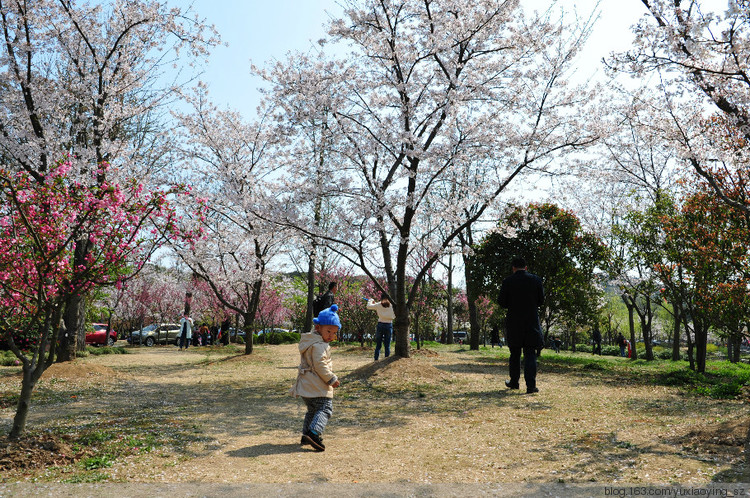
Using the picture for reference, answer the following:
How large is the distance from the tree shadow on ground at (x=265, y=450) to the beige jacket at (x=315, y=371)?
1.47 ft

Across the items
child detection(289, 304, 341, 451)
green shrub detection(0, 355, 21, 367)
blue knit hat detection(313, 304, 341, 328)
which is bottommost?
green shrub detection(0, 355, 21, 367)

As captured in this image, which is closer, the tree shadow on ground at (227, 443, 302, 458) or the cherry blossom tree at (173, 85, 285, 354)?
the tree shadow on ground at (227, 443, 302, 458)

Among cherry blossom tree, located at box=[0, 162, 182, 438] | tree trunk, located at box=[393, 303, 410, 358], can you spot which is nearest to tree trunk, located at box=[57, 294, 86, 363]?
cherry blossom tree, located at box=[0, 162, 182, 438]

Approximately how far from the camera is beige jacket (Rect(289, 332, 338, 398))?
4566 mm

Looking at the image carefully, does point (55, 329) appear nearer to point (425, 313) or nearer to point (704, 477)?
point (704, 477)

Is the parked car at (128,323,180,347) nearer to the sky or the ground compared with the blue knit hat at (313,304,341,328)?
nearer to the ground

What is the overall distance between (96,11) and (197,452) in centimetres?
1032

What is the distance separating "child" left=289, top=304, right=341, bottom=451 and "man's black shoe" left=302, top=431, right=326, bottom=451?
4cm

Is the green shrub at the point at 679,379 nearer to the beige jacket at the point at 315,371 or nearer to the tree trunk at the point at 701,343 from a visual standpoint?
the tree trunk at the point at 701,343

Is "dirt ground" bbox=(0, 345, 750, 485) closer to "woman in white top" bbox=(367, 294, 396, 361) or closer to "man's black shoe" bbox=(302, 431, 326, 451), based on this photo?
"man's black shoe" bbox=(302, 431, 326, 451)

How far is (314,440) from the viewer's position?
434 centimetres

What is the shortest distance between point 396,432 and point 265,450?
4.40 ft

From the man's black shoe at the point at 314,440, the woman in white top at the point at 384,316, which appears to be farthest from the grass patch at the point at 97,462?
the woman in white top at the point at 384,316

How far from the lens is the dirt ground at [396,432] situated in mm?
A: 3578
